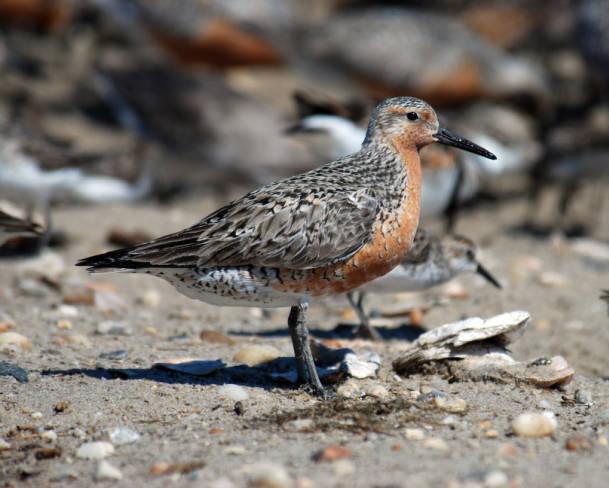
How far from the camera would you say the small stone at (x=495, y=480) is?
405 centimetres

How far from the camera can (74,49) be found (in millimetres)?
14102

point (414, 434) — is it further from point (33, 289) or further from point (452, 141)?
point (33, 289)

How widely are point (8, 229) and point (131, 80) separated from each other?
601cm

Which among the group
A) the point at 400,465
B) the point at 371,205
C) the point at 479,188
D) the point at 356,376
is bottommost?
the point at 400,465

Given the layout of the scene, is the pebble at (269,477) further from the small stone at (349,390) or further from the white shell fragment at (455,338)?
the white shell fragment at (455,338)

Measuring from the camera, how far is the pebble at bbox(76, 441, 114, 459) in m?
4.47

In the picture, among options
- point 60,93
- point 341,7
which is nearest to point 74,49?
point 60,93

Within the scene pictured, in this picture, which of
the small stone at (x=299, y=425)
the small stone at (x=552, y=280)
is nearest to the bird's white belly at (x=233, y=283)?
the small stone at (x=299, y=425)

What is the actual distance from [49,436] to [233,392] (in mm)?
1029

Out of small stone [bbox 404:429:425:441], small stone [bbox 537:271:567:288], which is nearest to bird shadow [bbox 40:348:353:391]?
small stone [bbox 404:429:425:441]

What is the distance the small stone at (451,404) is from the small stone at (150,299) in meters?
3.46

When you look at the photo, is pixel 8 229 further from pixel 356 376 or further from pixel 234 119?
pixel 234 119

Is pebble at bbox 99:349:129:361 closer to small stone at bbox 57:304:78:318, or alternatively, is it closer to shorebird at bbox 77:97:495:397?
shorebird at bbox 77:97:495:397

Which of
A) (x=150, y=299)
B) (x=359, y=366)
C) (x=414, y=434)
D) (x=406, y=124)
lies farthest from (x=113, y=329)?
(x=414, y=434)
